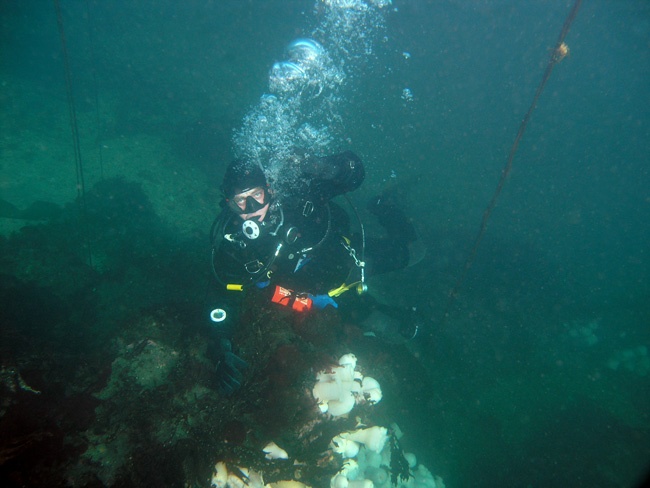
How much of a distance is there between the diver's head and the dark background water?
5766 millimetres

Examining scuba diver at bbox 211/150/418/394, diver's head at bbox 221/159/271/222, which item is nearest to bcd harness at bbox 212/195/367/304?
scuba diver at bbox 211/150/418/394

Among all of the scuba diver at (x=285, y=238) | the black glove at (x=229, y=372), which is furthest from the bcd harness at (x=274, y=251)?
the black glove at (x=229, y=372)

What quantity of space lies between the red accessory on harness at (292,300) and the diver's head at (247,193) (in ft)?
3.68

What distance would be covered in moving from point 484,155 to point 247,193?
32.9m

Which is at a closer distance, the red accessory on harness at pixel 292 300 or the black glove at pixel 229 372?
the black glove at pixel 229 372

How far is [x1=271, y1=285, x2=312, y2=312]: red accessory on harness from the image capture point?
13.9ft

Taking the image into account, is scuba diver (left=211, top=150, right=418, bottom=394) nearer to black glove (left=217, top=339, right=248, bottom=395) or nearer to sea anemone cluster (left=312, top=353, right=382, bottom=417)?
black glove (left=217, top=339, right=248, bottom=395)

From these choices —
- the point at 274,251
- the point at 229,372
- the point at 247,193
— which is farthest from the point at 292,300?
the point at 247,193

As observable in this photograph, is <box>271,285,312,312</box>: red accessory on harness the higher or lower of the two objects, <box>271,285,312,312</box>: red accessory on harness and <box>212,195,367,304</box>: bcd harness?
the lower

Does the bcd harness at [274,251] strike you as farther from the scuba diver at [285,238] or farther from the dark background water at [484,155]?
the dark background water at [484,155]

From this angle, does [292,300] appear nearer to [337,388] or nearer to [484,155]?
[337,388]

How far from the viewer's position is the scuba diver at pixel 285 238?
4352 mm

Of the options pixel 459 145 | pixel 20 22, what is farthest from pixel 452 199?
pixel 20 22

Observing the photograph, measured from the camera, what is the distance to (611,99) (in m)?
32.7
